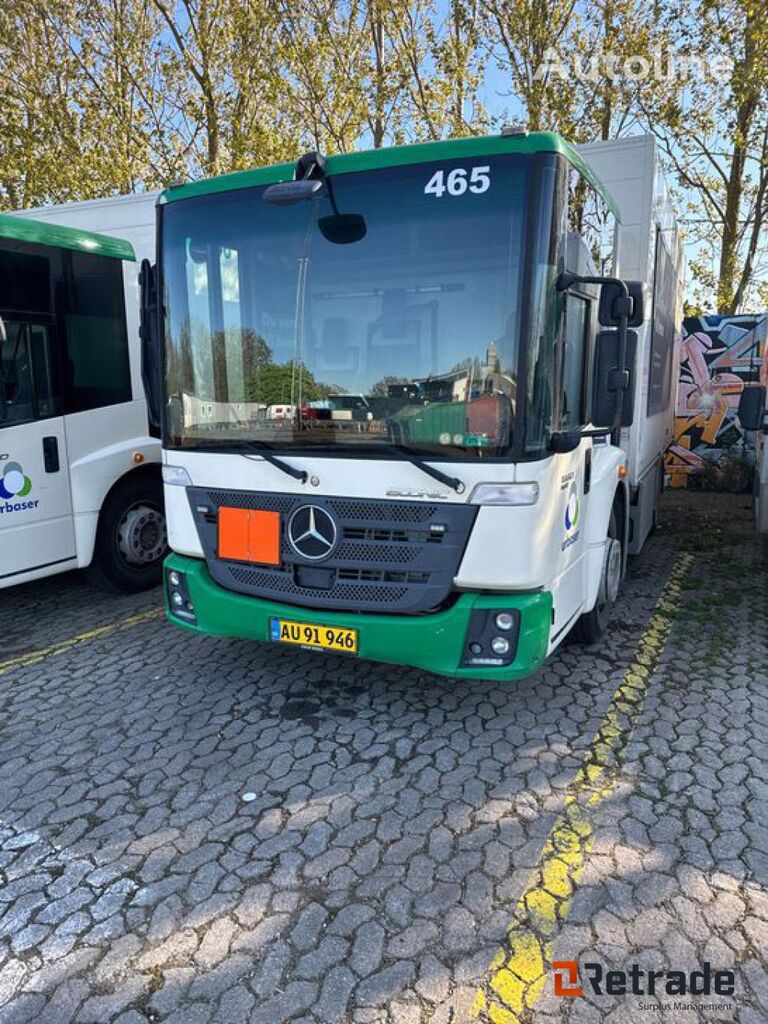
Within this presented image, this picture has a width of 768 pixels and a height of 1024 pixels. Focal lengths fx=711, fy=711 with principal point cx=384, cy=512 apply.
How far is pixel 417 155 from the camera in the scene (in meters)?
3.36

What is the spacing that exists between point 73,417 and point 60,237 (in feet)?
4.58

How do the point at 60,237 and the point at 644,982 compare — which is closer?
the point at 644,982

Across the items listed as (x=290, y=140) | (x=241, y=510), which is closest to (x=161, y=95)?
(x=290, y=140)

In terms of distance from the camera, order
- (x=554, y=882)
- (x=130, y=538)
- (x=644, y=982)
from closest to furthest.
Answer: (x=644, y=982)
(x=554, y=882)
(x=130, y=538)

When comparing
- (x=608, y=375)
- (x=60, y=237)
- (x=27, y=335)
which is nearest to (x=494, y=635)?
→ (x=608, y=375)

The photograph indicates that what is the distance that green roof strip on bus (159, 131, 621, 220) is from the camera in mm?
3225

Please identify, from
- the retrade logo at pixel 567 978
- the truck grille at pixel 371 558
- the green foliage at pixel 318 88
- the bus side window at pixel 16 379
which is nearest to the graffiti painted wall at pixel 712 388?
the green foliage at pixel 318 88

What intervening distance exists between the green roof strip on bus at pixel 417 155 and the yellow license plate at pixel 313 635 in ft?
7.51

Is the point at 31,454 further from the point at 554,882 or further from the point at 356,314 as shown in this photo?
the point at 554,882

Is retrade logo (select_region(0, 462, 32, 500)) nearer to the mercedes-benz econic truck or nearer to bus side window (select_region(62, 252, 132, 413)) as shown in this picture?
bus side window (select_region(62, 252, 132, 413))

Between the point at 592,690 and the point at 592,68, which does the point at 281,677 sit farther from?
the point at 592,68

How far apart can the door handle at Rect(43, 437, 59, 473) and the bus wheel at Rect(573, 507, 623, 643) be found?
13.6 feet

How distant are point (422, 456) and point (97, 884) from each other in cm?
225

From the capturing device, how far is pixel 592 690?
4.39 metres
